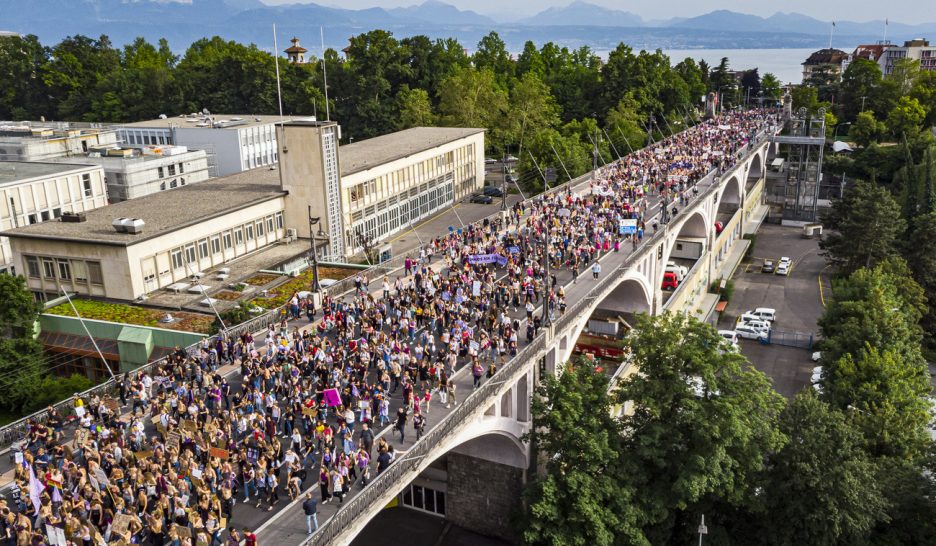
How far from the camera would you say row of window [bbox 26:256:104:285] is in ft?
157

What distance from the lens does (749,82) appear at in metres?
166

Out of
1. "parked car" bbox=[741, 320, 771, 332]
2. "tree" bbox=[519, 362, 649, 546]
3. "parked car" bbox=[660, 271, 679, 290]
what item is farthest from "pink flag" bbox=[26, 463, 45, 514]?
"parked car" bbox=[741, 320, 771, 332]

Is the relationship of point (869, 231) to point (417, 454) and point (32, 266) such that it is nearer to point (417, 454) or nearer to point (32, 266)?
point (417, 454)

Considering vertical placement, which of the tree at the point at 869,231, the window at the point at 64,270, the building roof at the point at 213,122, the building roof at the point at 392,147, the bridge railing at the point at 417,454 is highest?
the building roof at the point at 213,122

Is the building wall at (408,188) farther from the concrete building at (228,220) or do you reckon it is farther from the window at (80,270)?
the window at (80,270)

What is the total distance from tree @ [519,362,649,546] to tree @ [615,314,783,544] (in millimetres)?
844

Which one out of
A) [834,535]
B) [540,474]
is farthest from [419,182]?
[834,535]

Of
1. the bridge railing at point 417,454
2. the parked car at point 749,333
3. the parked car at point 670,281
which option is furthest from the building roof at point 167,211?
the parked car at point 749,333

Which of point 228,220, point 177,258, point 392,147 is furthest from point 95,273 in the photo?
point 392,147

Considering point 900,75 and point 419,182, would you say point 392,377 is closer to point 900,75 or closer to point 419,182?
point 419,182

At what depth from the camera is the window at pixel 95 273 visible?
47500 mm

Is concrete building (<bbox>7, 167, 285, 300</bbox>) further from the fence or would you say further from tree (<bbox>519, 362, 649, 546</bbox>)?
the fence

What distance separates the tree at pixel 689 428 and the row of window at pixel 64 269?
3261 centimetres

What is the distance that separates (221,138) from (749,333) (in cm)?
6376
